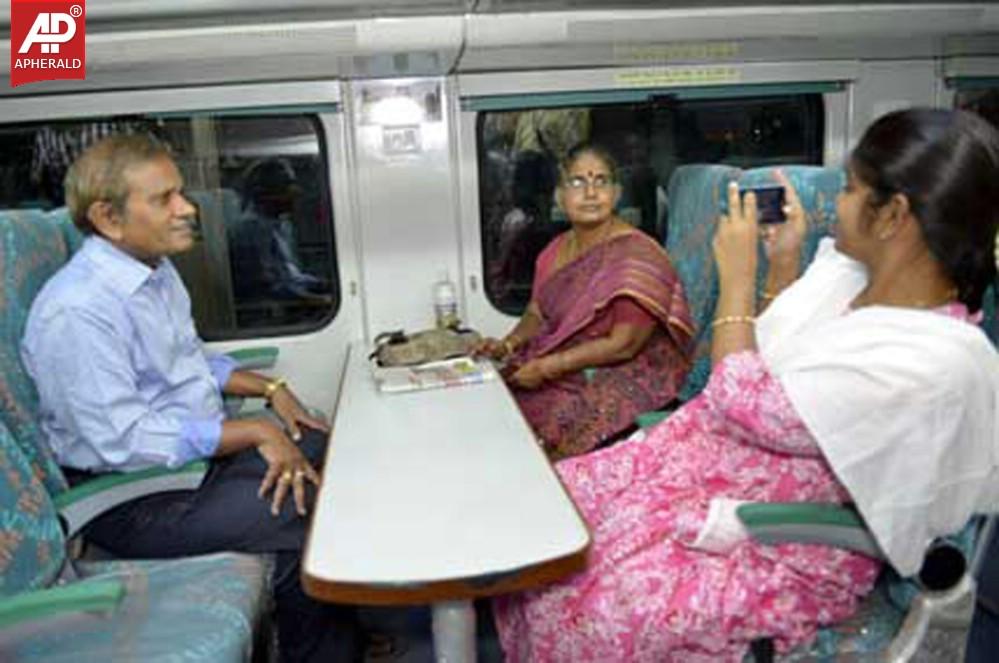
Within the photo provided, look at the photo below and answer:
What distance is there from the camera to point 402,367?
2.34 meters

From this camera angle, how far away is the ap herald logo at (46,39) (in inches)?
70.7

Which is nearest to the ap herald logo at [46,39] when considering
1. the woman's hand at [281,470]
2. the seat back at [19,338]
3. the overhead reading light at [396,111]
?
the seat back at [19,338]

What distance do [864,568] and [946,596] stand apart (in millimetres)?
125

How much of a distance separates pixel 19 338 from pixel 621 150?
2.05 meters

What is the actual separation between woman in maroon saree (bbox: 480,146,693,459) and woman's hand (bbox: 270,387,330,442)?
58 centimetres

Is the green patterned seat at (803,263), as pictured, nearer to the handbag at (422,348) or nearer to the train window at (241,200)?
the handbag at (422,348)

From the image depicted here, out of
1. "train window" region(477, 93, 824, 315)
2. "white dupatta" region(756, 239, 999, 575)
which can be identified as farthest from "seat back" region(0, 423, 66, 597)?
"train window" region(477, 93, 824, 315)

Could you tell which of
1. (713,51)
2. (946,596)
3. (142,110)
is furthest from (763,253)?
(142,110)

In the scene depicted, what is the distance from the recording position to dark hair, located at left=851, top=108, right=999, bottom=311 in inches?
47.9

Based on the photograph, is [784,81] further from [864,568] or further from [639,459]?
[864,568]

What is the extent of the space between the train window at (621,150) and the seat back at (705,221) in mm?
378

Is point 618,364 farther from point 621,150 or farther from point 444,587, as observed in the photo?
point 444,587

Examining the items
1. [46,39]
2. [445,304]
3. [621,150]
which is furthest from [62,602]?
[621,150]

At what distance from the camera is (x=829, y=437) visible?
1.26 meters
